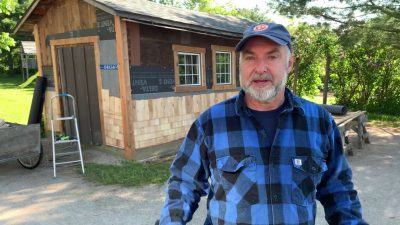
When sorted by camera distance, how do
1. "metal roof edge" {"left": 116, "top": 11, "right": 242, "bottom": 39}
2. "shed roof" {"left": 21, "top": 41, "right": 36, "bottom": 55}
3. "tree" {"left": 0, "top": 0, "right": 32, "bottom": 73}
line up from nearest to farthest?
"metal roof edge" {"left": 116, "top": 11, "right": 242, "bottom": 39}, "shed roof" {"left": 21, "top": 41, "right": 36, "bottom": 55}, "tree" {"left": 0, "top": 0, "right": 32, "bottom": 73}

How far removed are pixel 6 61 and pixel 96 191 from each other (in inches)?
1607

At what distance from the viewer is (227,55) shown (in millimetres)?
10398

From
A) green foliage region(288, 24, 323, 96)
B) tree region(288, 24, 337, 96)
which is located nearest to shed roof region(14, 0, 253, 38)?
tree region(288, 24, 337, 96)

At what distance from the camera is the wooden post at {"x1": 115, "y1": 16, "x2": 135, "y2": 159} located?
7.27 meters

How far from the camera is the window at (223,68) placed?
9.81m

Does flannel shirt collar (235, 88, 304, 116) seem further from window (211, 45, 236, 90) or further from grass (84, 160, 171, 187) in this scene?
window (211, 45, 236, 90)

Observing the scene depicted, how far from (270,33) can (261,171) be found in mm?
720

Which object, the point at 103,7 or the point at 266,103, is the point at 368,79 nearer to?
the point at 103,7

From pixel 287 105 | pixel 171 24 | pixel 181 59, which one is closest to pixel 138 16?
pixel 171 24

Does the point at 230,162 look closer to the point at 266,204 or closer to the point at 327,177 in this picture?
the point at 266,204

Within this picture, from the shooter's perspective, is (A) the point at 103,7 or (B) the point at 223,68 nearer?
(A) the point at 103,7

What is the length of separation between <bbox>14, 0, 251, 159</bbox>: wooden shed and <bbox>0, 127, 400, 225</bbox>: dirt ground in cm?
110

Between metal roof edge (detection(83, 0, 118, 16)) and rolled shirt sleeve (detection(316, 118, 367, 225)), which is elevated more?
metal roof edge (detection(83, 0, 118, 16))

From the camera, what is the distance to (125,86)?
7426 millimetres
